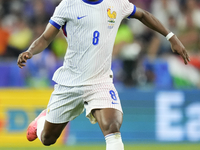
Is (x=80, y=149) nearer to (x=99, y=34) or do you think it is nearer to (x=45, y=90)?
(x=45, y=90)

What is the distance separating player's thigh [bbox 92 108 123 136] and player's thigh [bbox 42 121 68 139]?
853 mm

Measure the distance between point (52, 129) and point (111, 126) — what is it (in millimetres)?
1244

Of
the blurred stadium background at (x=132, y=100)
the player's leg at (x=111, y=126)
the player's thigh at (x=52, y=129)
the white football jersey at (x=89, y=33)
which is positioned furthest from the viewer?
the blurred stadium background at (x=132, y=100)

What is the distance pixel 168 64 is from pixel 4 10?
5.45 meters

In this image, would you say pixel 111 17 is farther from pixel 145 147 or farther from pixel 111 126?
pixel 145 147

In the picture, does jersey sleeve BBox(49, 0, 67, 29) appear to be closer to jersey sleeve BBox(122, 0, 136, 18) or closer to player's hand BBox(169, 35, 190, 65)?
jersey sleeve BBox(122, 0, 136, 18)

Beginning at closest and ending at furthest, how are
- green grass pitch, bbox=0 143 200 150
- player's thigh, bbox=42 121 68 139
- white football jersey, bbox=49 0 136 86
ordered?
white football jersey, bbox=49 0 136 86
player's thigh, bbox=42 121 68 139
green grass pitch, bbox=0 143 200 150

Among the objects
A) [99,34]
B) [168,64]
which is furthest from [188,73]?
[99,34]

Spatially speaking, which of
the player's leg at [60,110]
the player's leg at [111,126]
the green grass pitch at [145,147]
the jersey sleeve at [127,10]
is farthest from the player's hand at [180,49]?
the green grass pitch at [145,147]

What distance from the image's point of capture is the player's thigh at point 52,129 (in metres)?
6.06

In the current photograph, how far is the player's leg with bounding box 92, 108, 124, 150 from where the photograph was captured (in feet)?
16.8

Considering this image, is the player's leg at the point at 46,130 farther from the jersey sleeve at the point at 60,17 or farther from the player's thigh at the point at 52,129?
the jersey sleeve at the point at 60,17

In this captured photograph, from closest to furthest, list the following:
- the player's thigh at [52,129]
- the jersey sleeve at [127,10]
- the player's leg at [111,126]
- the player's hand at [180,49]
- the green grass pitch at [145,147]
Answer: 1. the player's leg at [111,126]
2. the player's hand at [180,49]
3. the jersey sleeve at [127,10]
4. the player's thigh at [52,129]
5. the green grass pitch at [145,147]

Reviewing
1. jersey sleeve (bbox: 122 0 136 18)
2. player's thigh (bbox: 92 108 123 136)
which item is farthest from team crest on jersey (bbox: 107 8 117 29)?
player's thigh (bbox: 92 108 123 136)
